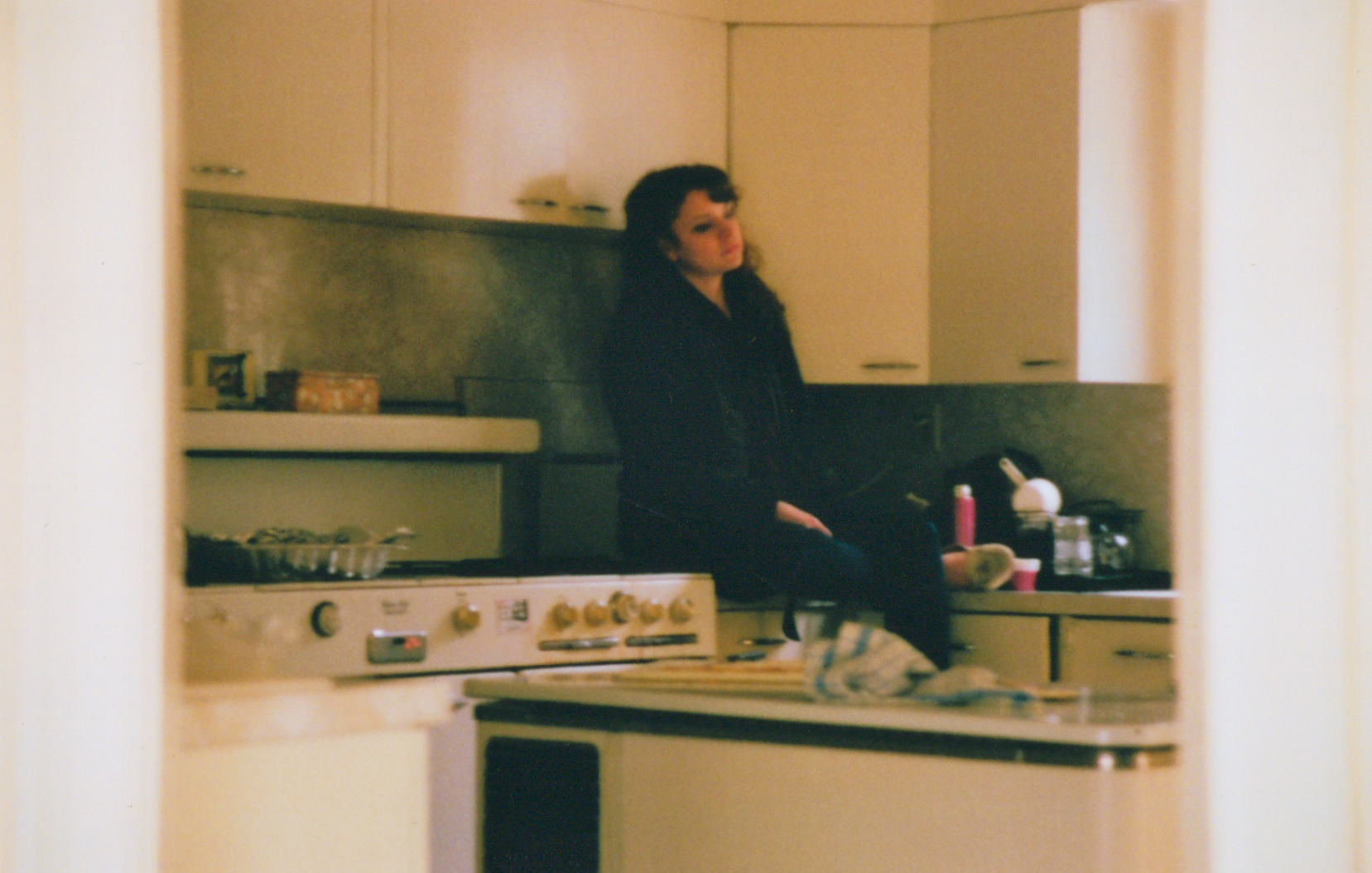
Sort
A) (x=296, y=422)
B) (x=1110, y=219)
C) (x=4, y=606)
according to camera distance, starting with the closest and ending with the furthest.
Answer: (x=4, y=606) → (x=296, y=422) → (x=1110, y=219)

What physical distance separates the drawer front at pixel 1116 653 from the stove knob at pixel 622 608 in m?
0.78

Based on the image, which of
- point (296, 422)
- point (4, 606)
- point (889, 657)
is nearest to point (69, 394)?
point (4, 606)

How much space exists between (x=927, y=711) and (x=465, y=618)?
1424mm

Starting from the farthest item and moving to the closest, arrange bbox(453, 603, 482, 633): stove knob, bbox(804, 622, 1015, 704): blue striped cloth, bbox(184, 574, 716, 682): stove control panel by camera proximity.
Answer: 1. bbox(453, 603, 482, 633): stove knob
2. bbox(184, 574, 716, 682): stove control panel
3. bbox(804, 622, 1015, 704): blue striped cloth

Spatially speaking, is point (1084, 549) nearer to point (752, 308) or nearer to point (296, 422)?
point (752, 308)

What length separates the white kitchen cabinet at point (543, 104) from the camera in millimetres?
2871

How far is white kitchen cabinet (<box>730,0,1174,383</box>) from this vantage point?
302 centimetres

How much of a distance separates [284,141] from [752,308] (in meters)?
0.96

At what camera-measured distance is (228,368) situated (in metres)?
2.80

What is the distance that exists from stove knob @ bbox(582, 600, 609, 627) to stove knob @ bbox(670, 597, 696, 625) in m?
0.15

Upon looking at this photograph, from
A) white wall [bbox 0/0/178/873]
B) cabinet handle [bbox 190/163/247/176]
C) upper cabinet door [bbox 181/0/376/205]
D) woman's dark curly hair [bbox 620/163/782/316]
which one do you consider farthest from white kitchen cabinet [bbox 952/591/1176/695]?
white wall [bbox 0/0/178/873]

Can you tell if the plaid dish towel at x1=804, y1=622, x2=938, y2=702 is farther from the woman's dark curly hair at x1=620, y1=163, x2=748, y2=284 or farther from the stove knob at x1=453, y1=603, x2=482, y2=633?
the woman's dark curly hair at x1=620, y1=163, x2=748, y2=284

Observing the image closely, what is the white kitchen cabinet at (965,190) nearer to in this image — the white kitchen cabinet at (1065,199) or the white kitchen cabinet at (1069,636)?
the white kitchen cabinet at (1065,199)

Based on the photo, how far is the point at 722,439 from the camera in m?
2.88
